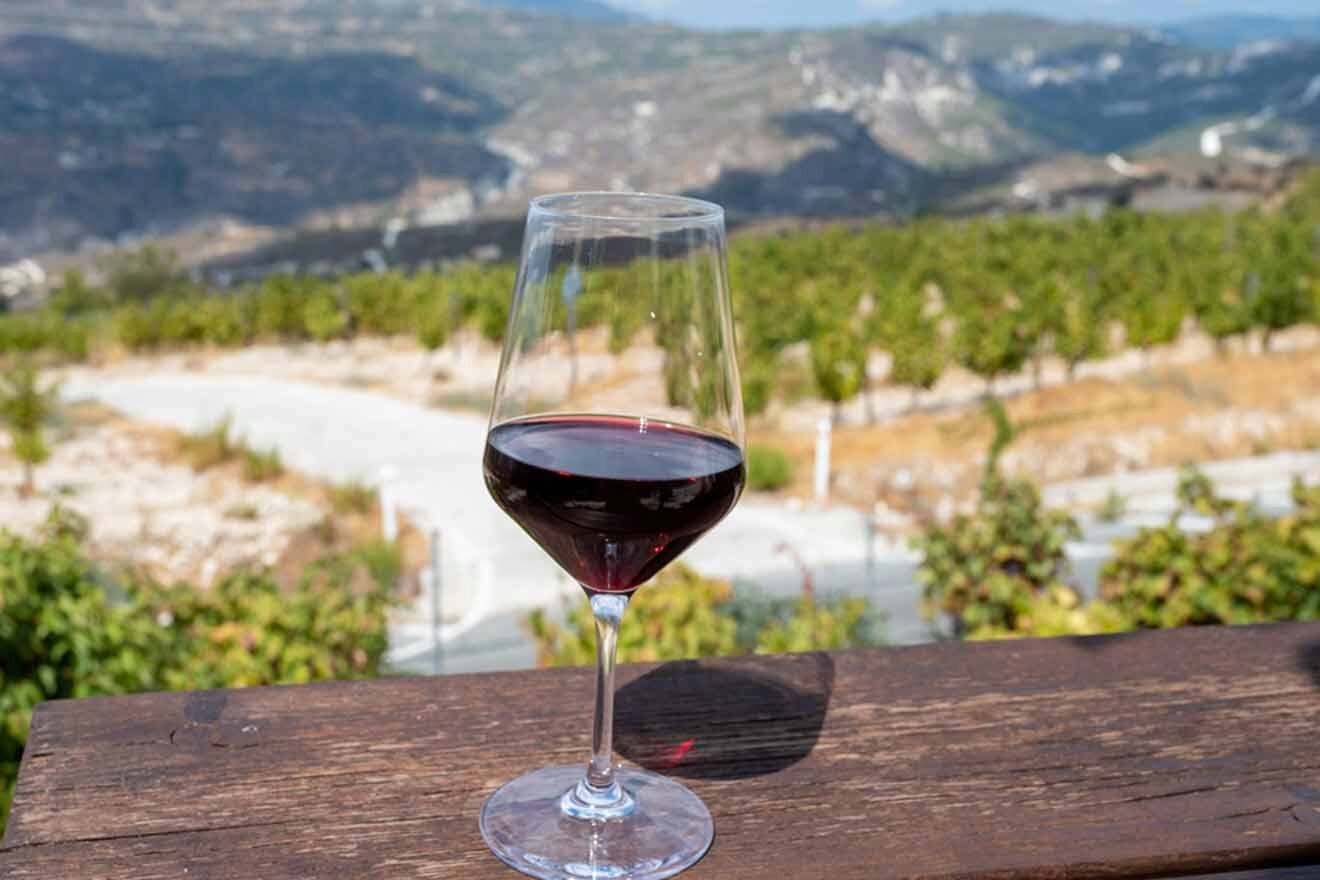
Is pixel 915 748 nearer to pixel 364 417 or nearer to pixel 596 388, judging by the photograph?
pixel 596 388

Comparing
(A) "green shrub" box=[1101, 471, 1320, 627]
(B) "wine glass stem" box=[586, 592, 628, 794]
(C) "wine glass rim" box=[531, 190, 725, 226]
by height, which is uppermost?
(C) "wine glass rim" box=[531, 190, 725, 226]

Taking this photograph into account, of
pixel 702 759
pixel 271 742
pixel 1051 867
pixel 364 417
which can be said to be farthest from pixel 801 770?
pixel 364 417

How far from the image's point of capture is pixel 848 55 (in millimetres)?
168500

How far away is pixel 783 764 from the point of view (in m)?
0.95

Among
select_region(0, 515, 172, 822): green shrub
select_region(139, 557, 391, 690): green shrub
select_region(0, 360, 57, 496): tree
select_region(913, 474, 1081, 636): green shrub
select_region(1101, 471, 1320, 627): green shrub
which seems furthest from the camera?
select_region(0, 360, 57, 496): tree

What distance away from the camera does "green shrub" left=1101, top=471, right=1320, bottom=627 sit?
3.61 m

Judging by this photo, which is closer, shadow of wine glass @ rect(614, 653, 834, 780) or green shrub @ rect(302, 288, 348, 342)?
shadow of wine glass @ rect(614, 653, 834, 780)

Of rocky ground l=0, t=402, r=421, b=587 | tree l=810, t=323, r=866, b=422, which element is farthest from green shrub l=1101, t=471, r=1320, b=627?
tree l=810, t=323, r=866, b=422

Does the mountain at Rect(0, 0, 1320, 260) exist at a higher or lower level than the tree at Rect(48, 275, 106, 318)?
higher

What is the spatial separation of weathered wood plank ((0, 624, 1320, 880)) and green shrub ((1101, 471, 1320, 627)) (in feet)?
8.73

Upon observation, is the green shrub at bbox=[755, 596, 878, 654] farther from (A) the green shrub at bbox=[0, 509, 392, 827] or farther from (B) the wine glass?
(B) the wine glass

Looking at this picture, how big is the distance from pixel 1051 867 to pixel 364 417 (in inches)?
864

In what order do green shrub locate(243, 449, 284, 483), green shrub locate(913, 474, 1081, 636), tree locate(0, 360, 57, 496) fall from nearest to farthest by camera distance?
green shrub locate(913, 474, 1081, 636) < tree locate(0, 360, 57, 496) < green shrub locate(243, 449, 284, 483)

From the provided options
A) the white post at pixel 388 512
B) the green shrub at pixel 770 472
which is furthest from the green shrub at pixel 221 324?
the green shrub at pixel 770 472
